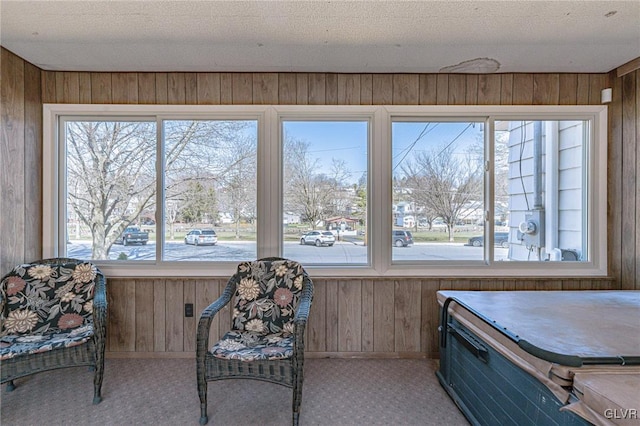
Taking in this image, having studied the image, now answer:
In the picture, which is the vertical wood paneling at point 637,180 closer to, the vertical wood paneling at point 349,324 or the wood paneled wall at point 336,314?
the wood paneled wall at point 336,314

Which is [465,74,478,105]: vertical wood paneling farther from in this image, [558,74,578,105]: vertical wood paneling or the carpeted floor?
the carpeted floor

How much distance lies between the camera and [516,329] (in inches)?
62.0

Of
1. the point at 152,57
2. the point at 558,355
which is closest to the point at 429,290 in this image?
the point at 558,355

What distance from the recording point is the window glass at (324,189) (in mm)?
2701

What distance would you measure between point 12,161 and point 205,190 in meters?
1.42

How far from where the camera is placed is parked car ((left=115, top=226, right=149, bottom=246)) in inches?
107

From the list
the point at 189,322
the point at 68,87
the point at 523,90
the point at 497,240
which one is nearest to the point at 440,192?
the point at 497,240

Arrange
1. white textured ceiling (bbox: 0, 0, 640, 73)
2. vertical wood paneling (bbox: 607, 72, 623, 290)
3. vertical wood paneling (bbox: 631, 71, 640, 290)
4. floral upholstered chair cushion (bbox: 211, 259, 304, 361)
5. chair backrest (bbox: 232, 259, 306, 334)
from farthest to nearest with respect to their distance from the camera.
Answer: vertical wood paneling (bbox: 607, 72, 623, 290) → vertical wood paneling (bbox: 631, 71, 640, 290) → chair backrest (bbox: 232, 259, 306, 334) → floral upholstered chair cushion (bbox: 211, 259, 304, 361) → white textured ceiling (bbox: 0, 0, 640, 73)

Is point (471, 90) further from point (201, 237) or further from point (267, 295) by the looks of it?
point (201, 237)

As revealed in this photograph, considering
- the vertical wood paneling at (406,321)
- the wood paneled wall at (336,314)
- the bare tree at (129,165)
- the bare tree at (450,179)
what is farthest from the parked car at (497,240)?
the bare tree at (129,165)

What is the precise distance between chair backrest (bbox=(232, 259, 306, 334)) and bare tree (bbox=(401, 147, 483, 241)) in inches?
51.6

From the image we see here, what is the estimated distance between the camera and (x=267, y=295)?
2.31 m

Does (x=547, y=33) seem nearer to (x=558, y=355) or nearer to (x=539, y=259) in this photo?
(x=539, y=259)

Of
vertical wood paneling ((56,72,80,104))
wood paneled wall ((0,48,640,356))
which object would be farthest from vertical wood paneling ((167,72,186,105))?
vertical wood paneling ((56,72,80,104))
